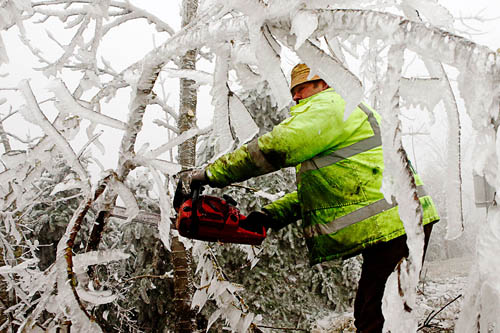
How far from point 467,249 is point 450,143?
45.6ft

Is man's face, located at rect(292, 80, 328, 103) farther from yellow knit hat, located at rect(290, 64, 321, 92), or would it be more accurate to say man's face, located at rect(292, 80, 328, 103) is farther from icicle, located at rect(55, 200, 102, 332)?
icicle, located at rect(55, 200, 102, 332)

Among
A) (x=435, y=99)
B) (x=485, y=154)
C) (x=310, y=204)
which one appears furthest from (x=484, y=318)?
(x=310, y=204)

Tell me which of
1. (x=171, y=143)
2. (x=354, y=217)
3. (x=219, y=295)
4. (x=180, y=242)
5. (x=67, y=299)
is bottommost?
(x=219, y=295)

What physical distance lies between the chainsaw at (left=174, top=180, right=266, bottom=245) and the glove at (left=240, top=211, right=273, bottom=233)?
1.3 inches

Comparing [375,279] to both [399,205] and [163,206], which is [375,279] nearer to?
[163,206]

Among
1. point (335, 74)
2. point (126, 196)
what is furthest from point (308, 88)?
point (335, 74)

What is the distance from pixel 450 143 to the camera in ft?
1.99

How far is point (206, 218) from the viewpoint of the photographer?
1.50m

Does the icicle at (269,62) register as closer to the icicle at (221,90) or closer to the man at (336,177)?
the icicle at (221,90)

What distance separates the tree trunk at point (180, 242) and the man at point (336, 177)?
1.43 m

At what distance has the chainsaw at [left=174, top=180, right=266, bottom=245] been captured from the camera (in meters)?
1.46

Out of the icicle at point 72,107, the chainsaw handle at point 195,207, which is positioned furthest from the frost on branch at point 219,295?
the icicle at point 72,107

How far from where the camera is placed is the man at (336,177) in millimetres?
1390

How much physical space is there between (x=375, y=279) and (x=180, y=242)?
1671mm
